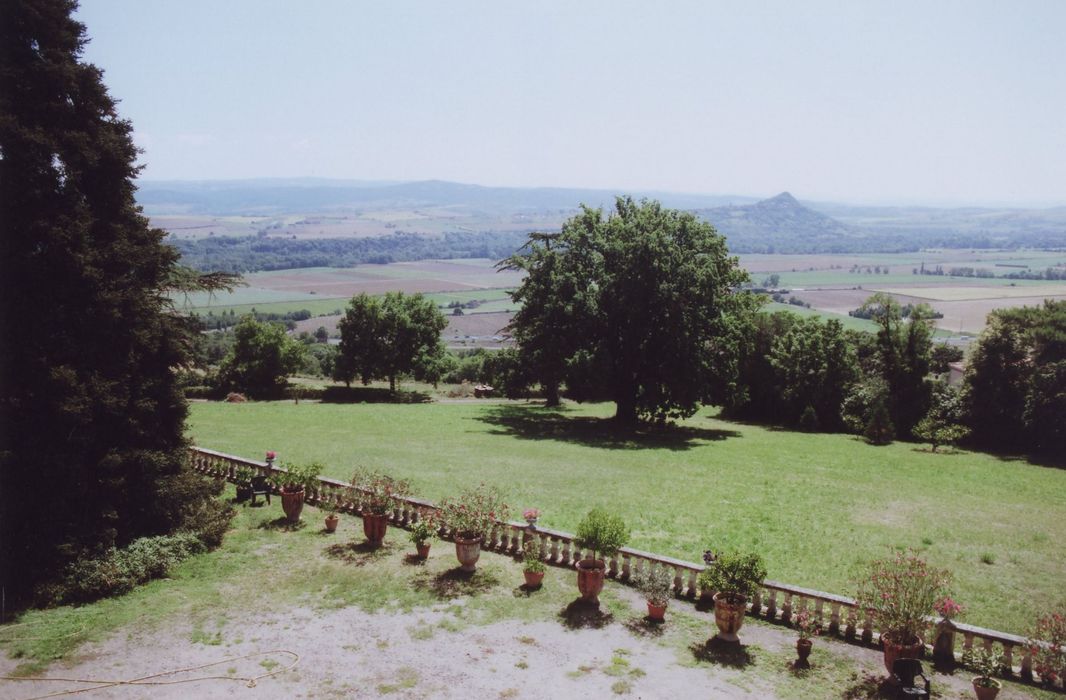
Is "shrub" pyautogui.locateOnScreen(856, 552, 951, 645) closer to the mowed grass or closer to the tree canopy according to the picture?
the mowed grass

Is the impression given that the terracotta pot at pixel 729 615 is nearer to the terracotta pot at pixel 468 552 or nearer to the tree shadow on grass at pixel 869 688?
the tree shadow on grass at pixel 869 688

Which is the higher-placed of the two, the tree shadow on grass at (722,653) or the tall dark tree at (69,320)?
the tall dark tree at (69,320)

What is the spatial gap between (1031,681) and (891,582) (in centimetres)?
235

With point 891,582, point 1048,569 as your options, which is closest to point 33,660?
point 891,582

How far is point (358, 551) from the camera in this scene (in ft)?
48.9

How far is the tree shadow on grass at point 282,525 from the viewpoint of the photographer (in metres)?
16.2

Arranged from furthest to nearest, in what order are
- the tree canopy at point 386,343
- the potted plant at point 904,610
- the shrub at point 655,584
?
the tree canopy at point 386,343, the shrub at point 655,584, the potted plant at point 904,610

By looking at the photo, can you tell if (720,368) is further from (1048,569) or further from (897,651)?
(897,651)

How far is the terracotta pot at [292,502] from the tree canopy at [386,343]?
3633cm

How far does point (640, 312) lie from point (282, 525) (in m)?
21.7

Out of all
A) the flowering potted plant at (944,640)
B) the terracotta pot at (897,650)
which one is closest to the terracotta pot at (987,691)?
the terracotta pot at (897,650)

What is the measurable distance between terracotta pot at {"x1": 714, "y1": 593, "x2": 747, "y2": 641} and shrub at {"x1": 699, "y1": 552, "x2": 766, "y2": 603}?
0.20 m

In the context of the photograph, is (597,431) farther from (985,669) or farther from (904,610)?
(985,669)

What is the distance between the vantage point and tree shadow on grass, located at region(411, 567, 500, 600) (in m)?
12.9
